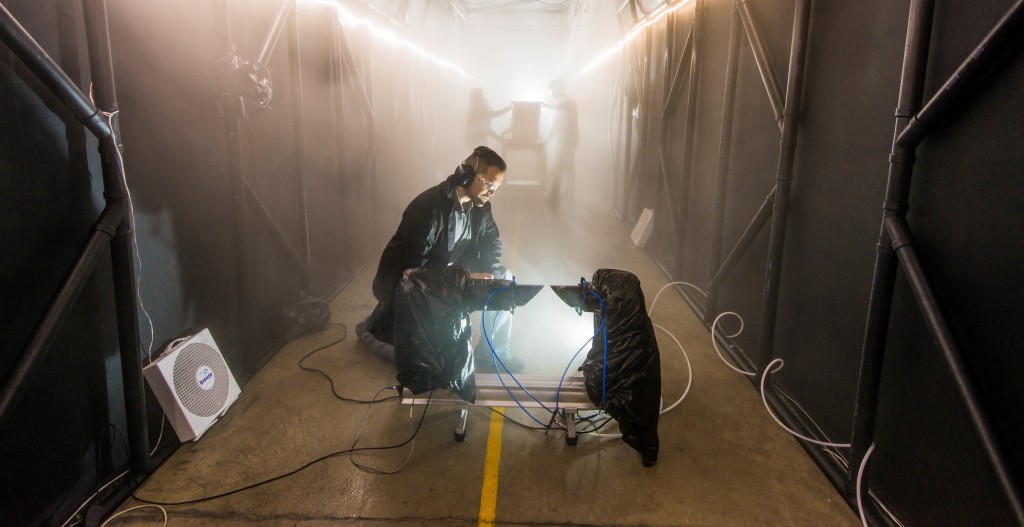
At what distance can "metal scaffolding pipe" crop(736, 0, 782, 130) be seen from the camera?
359 centimetres

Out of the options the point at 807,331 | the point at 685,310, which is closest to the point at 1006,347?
the point at 807,331

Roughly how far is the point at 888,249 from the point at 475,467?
7.22 feet

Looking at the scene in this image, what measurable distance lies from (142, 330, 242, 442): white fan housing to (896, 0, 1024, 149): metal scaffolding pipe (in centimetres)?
362

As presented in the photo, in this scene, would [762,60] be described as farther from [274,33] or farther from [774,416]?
[274,33]

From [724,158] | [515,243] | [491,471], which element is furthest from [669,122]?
[491,471]

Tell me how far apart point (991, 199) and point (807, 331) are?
155 centimetres

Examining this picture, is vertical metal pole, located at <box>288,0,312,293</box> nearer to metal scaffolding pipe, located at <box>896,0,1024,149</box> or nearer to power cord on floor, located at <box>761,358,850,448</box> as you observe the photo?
power cord on floor, located at <box>761,358,850,448</box>

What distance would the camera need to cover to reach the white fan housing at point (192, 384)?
2955 millimetres

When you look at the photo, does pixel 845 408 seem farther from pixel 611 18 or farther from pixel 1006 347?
pixel 611 18

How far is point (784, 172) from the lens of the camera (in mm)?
3457

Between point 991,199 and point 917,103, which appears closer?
point 991,199

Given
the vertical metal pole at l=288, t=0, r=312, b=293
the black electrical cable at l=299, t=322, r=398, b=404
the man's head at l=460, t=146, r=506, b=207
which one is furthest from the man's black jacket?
the vertical metal pole at l=288, t=0, r=312, b=293

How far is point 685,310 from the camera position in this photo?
5496mm

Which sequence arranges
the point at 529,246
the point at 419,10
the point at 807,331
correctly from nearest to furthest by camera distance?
the point at 807,331 → the point at 529,246 → the point at 419,10
